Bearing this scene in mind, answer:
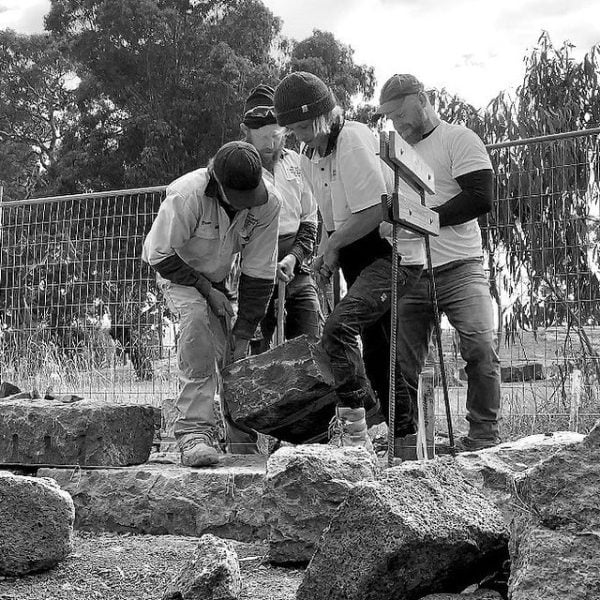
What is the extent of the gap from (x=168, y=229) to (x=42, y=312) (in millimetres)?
3282

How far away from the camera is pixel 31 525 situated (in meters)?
3.01

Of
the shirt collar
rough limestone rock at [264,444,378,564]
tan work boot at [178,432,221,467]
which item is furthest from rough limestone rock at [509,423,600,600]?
the shirt collar

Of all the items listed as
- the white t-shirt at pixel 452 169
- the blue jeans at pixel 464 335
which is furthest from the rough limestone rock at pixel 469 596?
the white t-shirt at pixel 452 169

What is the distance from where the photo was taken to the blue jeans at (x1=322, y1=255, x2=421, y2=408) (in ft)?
12.1

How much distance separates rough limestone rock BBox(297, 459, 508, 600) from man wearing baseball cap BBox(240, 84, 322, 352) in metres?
2.28

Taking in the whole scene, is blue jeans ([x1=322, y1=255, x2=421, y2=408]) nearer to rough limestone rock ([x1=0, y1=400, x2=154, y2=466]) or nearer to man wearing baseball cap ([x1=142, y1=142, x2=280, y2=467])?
man wearing baseball cap ([x1=142, y1=142, x2=280, y2=467])

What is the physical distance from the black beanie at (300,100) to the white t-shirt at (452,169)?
2.08ft

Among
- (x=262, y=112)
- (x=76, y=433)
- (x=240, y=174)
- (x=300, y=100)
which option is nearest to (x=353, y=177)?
(x=300, y=100)

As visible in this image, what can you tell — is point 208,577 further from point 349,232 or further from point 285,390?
point 349,232

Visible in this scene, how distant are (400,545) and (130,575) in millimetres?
1125

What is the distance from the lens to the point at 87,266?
682 centimetres

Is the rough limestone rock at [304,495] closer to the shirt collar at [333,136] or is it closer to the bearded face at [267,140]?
the shirt collar at [333,136]

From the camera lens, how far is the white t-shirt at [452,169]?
412 cm

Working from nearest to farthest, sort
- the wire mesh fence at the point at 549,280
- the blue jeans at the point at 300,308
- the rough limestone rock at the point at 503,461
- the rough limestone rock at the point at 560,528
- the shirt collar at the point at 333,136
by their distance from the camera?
the rough limestone rock at the point at 560,528
the rough limestone rock at the point at 503,461
the shirt collar at the point at 333,136
the blue jeans at the point at 300,308
the wire mesh fence at the point at 549,280
